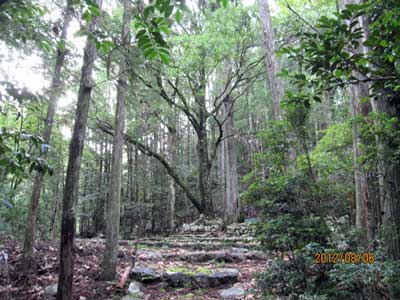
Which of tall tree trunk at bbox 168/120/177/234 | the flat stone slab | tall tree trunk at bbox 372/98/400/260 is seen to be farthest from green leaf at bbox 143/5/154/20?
tall tree trunk at bbox 168/120/177/234

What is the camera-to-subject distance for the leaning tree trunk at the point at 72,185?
3.24 m

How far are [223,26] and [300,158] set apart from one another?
6.93 metres

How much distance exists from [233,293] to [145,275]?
5.42 ft

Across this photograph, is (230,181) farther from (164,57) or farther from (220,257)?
(164,57)

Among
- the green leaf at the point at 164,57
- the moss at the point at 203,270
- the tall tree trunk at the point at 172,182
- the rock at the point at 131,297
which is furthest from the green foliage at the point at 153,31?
the tall tree trunk at the point at 172,182

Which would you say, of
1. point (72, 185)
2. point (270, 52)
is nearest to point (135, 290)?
point (72, 185)

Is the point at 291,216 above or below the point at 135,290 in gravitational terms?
above

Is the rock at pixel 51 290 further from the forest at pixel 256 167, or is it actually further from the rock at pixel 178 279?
the rock at pixel 178 279

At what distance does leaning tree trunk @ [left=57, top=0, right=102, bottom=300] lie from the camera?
10.6ft

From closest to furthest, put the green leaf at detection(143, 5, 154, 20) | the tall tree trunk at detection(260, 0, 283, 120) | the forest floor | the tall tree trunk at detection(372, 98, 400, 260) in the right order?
the green leaf at detection(143, 5, 154, 20), the tall tree trunk at detection(372, 98, 400, 260), the forest floor, the tall tree trunk at detection(260, 0, 283, 120)

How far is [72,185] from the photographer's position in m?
3.42
